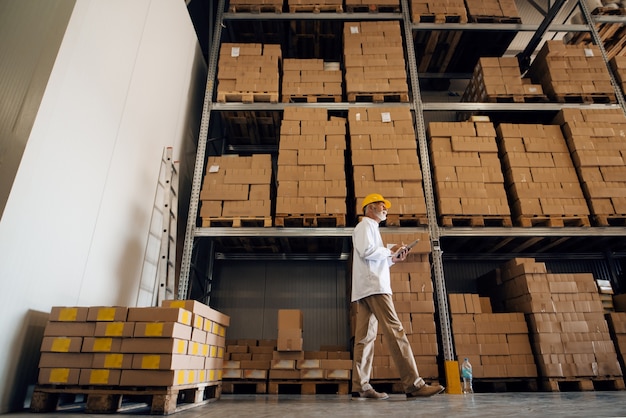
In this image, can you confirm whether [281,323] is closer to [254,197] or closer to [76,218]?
[254,197]

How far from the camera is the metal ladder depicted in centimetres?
491

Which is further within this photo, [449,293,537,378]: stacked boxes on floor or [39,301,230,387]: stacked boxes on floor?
[449,293,537,378]: stacked boxes on floor

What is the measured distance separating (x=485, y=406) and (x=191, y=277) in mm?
4703

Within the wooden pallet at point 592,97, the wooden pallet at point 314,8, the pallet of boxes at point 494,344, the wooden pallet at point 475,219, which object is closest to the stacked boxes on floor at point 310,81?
the wooden pallet at point 314,8

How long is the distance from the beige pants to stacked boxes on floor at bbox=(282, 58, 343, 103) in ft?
12.3

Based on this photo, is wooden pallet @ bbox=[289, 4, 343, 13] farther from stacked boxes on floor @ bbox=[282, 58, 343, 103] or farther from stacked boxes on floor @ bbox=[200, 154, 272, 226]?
stacked boxes on floor @ bbox=[200, 154, 272, 226]

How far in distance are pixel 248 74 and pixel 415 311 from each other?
465 centimetres

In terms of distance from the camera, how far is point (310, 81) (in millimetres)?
6551

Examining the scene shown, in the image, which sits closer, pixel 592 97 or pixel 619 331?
pixel 619 331

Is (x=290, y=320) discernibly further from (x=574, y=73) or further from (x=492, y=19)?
(x=492, y=19)

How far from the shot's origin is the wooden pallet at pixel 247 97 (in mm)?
6422

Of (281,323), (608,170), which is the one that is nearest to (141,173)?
(281,323)

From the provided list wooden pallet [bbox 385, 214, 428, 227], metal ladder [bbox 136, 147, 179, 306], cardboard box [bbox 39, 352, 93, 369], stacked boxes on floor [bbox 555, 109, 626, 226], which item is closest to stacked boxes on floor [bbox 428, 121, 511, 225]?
wooden pallet [bbox 385, 214, 428, 227]

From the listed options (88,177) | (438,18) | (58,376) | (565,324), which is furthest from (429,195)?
(58,376)
